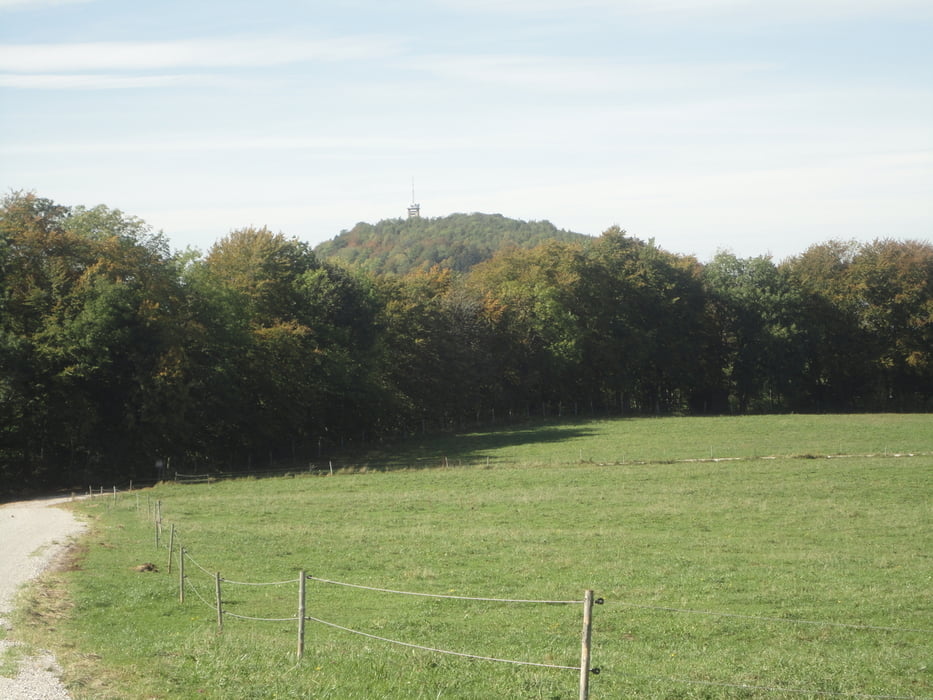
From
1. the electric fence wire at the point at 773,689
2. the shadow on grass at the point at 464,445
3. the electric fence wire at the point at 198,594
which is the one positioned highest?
the electric fence wire at the point at 773,689

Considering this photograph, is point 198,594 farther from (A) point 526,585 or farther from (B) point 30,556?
(B) point 30,556

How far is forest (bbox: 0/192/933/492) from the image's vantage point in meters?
48.6

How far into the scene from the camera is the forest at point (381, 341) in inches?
1912

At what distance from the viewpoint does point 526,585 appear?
63.1 feet

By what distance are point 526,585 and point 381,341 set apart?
160ft

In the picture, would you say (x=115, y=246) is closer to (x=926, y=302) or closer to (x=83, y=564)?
(x=83, y=564)

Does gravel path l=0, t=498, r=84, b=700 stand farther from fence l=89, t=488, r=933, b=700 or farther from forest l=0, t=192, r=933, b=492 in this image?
forest l=0, t=192, r=933, b=492

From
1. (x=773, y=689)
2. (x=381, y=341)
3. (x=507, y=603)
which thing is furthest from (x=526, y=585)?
(x=381, y=341)

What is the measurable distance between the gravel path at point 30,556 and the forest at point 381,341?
28.1ft

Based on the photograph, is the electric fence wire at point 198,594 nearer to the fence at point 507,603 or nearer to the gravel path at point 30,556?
the fence at point 507,603

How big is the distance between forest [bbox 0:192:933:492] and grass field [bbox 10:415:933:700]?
1008cm

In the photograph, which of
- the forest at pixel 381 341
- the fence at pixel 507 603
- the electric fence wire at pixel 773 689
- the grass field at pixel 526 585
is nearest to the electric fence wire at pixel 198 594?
the fence at pixel 507 603

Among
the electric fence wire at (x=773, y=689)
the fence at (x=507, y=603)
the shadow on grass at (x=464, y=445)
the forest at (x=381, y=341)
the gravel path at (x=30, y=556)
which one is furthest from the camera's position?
the shadow on grass at (x=464, y=445)

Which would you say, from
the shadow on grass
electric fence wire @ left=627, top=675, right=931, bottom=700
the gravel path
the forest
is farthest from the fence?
the shadow on grass
